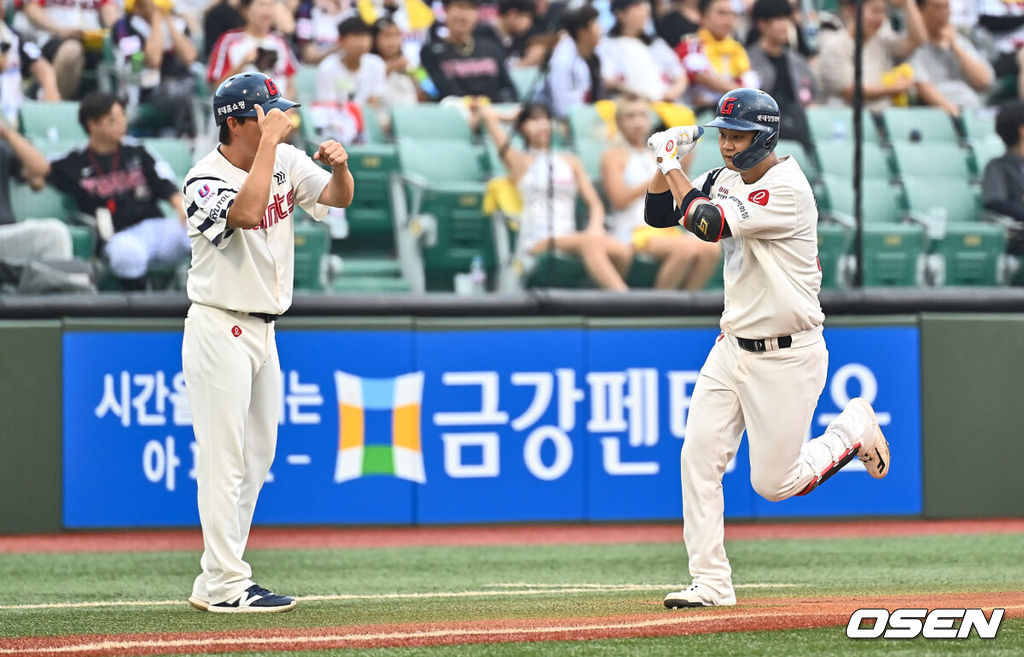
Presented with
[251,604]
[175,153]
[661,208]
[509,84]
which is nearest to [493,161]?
[509,84]

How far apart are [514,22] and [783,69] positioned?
2.15m

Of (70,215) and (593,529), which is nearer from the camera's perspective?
(70,215)

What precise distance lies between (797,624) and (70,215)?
16.9 feet

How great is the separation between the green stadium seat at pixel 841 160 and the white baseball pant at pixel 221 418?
191 inches

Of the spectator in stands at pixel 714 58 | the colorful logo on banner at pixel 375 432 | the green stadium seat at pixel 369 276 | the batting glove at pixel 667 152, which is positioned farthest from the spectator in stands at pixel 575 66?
the batting glove at pixel 667 152

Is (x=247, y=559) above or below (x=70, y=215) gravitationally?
below

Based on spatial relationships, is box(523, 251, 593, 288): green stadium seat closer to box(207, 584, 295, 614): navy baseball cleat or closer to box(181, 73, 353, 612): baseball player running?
box(181, 73, 353, 612): baseball player running

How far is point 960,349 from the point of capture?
9.02 meters

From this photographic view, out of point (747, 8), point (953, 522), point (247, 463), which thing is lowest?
point (953, 522)

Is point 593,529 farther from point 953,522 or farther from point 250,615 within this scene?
point 250,615

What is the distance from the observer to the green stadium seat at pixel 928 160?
30.9ft

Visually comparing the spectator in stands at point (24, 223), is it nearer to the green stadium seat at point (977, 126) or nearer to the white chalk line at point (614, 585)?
the white chalk line at point (614, 585)

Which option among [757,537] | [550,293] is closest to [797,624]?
[757,537]

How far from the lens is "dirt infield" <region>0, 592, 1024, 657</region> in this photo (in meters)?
4.50
